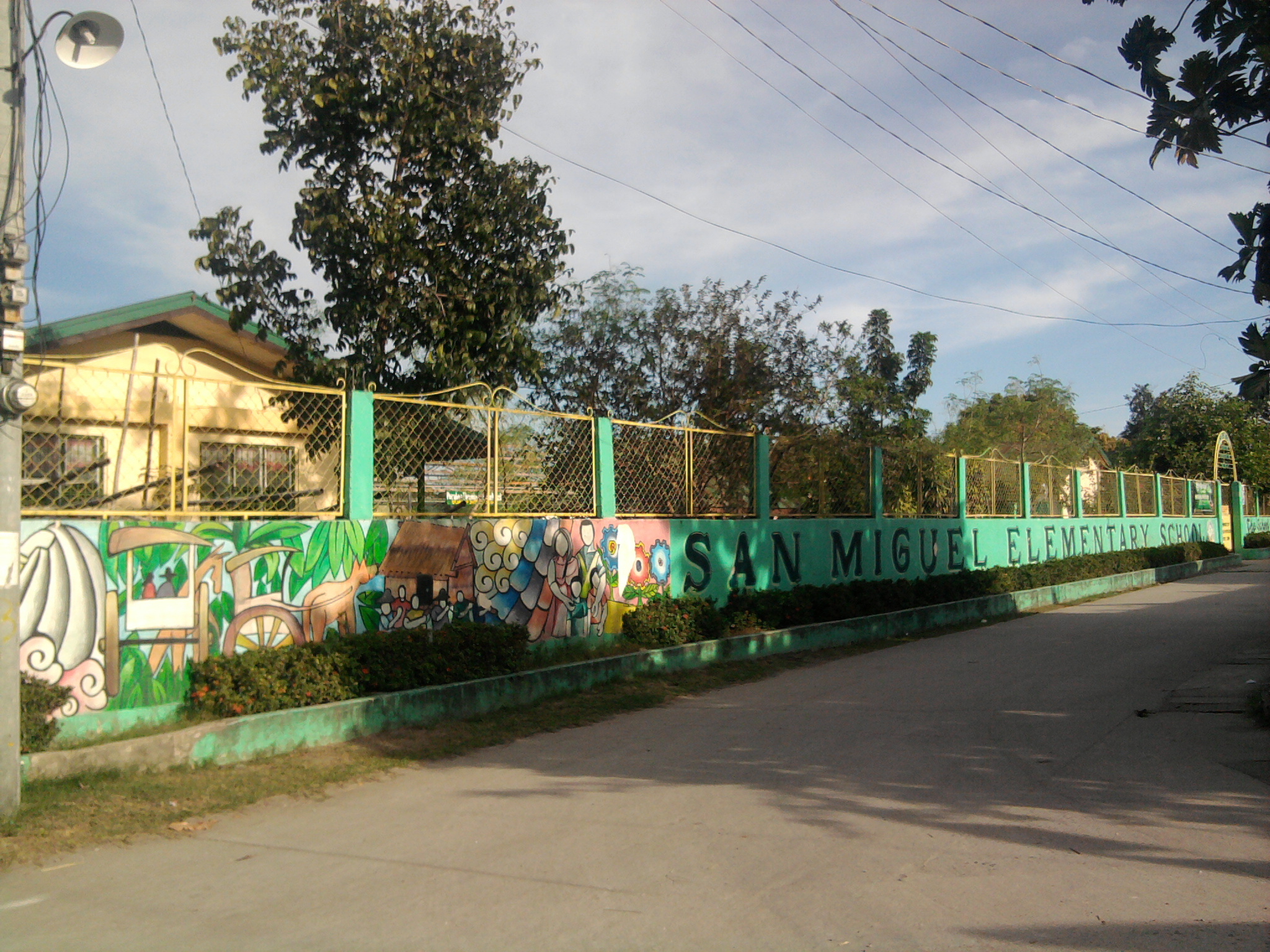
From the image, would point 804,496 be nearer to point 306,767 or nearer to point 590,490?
point 590,490

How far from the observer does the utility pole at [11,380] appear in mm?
5945

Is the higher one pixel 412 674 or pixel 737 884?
pixel 412 674

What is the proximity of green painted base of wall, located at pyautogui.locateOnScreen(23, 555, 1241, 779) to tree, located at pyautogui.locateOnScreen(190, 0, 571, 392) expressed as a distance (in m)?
4.02

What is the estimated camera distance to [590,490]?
12.1 meters

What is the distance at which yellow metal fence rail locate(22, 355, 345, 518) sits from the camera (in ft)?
24.0

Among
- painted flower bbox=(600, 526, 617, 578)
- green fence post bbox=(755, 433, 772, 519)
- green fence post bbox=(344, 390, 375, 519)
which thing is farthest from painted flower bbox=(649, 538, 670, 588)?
green fence post bbox=(344, 390, 375, 519)

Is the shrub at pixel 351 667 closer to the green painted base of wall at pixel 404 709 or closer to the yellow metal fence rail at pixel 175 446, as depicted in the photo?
the green painted base of wall at pixel 404 709

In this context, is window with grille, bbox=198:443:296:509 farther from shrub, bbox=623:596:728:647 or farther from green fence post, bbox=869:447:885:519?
green fence post, bbox=869:447:885:519

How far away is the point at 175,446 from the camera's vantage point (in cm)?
800

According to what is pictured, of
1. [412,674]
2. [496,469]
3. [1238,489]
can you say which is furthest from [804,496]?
[1238,489]

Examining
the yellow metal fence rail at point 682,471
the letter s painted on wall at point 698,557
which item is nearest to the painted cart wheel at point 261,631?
the yellow metal fence rail at point 682,471

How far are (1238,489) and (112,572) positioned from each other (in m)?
48.6

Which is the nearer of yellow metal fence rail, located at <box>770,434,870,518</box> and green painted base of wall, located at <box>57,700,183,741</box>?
green painted base of wall, located at <box>57,700,183,741</box>

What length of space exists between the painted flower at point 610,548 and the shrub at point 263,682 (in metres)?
4.35
